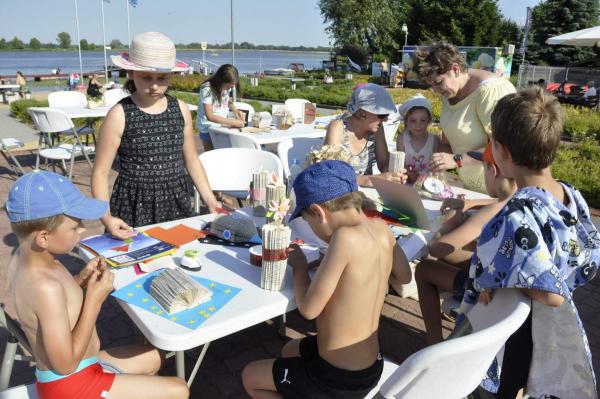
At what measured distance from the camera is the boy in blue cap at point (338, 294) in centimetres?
153

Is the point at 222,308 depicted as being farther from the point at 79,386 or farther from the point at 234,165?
the point at 234,165

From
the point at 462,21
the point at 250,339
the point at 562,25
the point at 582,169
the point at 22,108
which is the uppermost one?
the point at 462,21

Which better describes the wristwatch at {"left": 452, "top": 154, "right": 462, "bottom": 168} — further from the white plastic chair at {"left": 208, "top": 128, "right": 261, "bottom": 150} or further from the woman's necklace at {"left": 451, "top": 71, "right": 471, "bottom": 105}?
the white plastic chair at {"left": 208, "top": 128, "right": 261, "bottom": 150}

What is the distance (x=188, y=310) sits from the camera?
1.51m

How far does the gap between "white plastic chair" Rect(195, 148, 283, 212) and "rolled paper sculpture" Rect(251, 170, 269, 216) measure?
31.3 inches

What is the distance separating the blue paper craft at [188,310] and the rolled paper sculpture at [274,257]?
12 centimetres

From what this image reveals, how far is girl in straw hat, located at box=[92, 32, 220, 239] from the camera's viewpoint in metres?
2.23

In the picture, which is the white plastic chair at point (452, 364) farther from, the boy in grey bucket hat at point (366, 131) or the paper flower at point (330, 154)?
the boy in grey bucket hat at point (366, 131)

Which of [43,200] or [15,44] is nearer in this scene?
[43,200]

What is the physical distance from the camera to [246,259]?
6.29 feet

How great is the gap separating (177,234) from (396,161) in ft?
4.71

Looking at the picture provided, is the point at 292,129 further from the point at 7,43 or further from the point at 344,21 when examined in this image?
the point at 7,43

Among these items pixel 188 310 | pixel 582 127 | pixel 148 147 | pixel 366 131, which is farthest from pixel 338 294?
pixel 582 127

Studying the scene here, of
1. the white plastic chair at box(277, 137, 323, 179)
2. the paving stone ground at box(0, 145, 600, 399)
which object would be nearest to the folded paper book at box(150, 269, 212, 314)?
the paving stone ground at box(0, 145, 600, 399)
